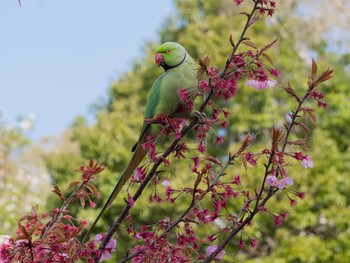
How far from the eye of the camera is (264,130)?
40.8ft

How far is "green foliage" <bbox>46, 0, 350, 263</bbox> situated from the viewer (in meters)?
9.35

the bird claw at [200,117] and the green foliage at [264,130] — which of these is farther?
the green foliage at [264,130]

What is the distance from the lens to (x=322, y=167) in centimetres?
968

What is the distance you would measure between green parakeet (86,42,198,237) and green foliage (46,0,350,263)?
17.3ft

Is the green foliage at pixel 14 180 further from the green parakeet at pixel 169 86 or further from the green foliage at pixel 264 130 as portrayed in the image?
the green parakeet at pixel 169 86

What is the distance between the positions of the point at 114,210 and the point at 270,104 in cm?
349

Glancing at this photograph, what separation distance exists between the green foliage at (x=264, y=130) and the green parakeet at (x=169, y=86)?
5.26m

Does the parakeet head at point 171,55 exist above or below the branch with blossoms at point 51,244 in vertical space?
above

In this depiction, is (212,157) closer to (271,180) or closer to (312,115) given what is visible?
(271,180)

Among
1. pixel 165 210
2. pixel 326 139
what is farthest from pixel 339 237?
pixel 165 210

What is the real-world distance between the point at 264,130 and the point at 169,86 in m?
10.3

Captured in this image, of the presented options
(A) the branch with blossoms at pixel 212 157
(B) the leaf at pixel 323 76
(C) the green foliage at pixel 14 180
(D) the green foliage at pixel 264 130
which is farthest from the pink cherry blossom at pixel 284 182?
(C) the green foliage at pixel 14 180

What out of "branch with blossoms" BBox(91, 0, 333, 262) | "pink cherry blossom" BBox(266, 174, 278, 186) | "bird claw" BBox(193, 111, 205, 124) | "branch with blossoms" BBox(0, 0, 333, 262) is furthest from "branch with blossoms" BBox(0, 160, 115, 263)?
"pink cherry blossom" BBox(266, 174, 278, 186)

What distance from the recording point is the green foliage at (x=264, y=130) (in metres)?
9.35
